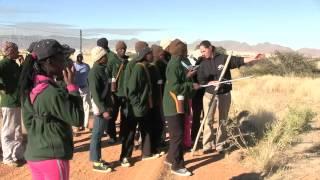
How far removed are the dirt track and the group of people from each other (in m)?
0.16

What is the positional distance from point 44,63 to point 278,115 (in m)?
9.69

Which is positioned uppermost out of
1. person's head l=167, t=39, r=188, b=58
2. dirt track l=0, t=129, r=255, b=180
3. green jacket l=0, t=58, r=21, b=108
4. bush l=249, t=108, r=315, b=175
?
person's head l=167, t=39, r=188, b=58

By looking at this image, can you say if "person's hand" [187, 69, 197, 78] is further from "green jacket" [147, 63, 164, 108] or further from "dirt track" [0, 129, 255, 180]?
"dirt track" [0, 129, 255, 180]

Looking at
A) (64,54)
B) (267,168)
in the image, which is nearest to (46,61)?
(64,54)

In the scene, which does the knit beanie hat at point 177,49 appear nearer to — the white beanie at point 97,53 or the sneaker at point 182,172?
the white beanie at point 97,53

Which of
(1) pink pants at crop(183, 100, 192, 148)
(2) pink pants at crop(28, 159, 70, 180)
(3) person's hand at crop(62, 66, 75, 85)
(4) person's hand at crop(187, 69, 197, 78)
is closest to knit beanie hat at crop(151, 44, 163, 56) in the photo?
(4) person's hand at crop(187, 69, 197, 78)

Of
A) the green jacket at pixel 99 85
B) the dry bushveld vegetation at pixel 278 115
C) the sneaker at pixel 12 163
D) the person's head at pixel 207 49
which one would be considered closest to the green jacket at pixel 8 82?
the sneaker at pixel 12 163

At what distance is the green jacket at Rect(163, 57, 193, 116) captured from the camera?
752 centimetres

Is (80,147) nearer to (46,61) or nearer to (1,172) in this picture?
(1,172)

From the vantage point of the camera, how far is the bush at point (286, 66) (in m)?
27.7

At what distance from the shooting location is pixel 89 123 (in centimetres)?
1171

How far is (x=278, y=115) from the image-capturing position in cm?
1303

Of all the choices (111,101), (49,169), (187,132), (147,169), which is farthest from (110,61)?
(49,169)

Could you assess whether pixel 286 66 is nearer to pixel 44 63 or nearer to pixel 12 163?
pixel 12 163
